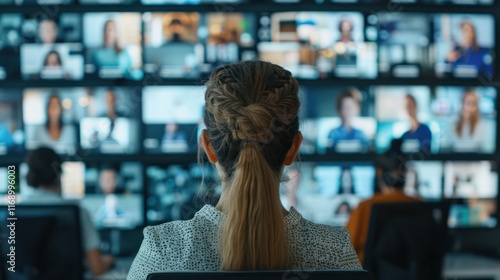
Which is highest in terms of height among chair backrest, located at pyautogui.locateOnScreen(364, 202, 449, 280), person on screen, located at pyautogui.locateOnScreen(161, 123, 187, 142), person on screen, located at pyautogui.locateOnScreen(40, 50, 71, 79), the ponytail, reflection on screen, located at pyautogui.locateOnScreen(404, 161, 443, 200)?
person on screen, located at pyautogui.locateOnScreen(40, 50, 71, 79)

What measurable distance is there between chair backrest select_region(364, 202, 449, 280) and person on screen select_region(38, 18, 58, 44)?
1.79 m

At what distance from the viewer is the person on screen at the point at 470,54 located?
370 cm

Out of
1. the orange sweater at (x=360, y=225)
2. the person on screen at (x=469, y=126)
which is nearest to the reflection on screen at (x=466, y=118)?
the person on screen at (x=469, y=126)

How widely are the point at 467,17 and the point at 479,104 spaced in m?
0.45

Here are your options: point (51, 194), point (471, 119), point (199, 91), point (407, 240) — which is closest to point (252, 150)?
point (407, 240)

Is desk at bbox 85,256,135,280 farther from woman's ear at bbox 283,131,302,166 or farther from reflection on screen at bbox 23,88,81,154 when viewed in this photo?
woman's ear at bbox 283,131,302,166

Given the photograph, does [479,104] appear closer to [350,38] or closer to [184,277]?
[350,38]

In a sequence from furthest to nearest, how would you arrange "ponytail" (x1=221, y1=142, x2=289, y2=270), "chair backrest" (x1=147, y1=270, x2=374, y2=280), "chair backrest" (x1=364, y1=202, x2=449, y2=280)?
"chair backrest" (x1=364, y1=202, x2=449, y2=280)
"ponytail" (x1=221, y1=142, x2=289, y2=270)
"chair backrest" (x1=147, y1=270, x2=374, y2=280)

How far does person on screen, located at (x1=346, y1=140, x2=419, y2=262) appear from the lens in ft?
10.7

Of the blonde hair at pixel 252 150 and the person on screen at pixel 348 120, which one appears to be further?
the person on screen at pixel 348 120

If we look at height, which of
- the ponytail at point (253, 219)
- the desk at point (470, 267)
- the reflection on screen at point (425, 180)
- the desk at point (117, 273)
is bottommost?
the desk at point (470, 267)

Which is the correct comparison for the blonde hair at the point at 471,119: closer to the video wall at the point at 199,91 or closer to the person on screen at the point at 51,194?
the video wall at the point at 199,91

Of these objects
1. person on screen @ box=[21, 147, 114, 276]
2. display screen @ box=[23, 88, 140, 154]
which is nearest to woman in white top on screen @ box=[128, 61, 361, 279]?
person on screen @ box=[21, 147, 114, 276]

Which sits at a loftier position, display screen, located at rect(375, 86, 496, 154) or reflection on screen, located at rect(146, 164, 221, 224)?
display screen, located at rect(375, 86, 496, 154)
